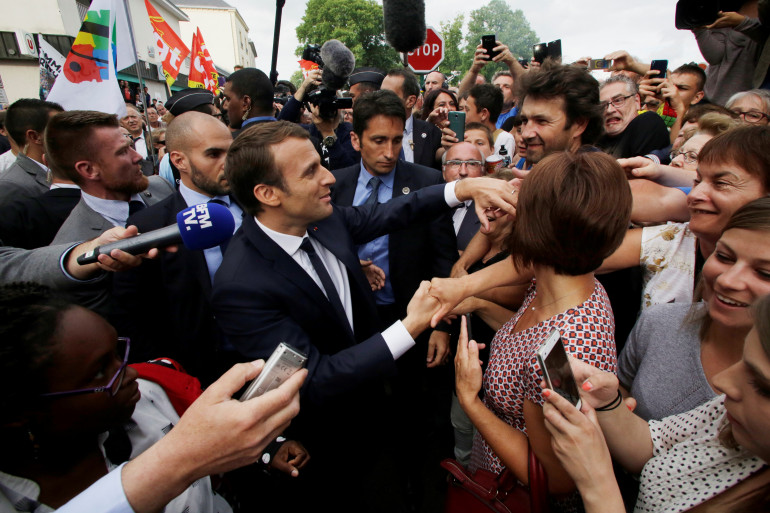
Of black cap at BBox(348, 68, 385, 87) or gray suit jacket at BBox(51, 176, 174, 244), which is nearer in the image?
gray suit jacket at BBox(51, 176, 174, 244)

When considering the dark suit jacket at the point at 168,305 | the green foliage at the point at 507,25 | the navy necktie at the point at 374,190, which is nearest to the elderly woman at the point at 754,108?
the navy necktie at the point at 374,190

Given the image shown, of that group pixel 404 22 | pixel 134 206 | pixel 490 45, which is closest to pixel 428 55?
pixel 490 45

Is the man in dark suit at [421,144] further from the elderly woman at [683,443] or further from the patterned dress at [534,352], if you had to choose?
the elderly woman at [683,443]

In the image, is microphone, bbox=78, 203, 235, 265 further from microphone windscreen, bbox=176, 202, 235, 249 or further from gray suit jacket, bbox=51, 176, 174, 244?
gray suit jacket, bbox=51, 176, 174, 244

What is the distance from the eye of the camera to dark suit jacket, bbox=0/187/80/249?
8.59ft

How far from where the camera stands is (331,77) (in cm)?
405

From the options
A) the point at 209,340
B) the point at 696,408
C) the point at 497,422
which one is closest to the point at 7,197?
the point at 209,340

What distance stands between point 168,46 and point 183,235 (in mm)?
8375

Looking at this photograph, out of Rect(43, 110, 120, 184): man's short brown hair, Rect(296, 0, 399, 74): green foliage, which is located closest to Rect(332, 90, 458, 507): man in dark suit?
Rect(43, 110, 120, 184): man's short brown hair

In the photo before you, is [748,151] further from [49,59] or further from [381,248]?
[49,59]

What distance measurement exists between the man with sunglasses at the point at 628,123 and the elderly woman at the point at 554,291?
9.96ft

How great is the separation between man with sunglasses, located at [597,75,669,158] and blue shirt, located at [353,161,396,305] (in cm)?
240

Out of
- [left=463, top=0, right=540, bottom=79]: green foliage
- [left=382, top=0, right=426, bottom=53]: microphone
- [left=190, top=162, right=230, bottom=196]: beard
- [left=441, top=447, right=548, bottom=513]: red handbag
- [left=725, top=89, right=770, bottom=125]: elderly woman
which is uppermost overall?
[left=463, top=0, right=540, bottom=79]: green foliage

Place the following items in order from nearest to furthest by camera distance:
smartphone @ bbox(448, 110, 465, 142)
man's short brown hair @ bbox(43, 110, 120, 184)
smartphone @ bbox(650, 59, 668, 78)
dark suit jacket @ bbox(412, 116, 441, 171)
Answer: man's short brown hair @ bbox(43, 110, 120, 184) < smartphone @ bbox(448, 110, 465, 142) < smartphone @ bbox(650, 59, 668, 78) < dark suit jacket @ bbox(412, 116, 441, 171)
